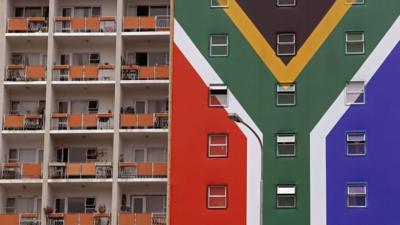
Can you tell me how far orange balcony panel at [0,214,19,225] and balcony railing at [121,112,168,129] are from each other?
328 inches

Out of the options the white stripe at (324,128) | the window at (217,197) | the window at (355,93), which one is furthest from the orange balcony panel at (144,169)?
the window at (355,93)

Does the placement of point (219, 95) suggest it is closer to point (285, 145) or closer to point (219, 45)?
point (219, 45)

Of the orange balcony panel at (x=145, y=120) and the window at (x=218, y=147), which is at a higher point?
the orange balcony panel at (x=145, y=120)

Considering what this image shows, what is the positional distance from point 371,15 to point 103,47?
16862 millimetres

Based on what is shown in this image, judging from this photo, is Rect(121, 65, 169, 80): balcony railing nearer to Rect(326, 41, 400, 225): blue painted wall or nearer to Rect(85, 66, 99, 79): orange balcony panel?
Rect(85, 66, 99, 79): orange balcony panel

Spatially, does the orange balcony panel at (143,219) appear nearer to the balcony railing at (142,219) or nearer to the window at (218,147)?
the balcony railing at (142,219)

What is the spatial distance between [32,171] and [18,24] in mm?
9274

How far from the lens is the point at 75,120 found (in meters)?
69.8

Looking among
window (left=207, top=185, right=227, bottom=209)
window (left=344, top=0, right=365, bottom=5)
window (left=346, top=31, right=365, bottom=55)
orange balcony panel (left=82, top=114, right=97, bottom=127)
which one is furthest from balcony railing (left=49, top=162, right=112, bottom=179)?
window (left=344, top=0, right=365, bottom=5)

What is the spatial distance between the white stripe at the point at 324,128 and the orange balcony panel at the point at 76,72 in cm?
1496

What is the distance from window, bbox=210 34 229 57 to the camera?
67250mm

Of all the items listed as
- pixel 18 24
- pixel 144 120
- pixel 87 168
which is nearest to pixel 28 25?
pixel 18 24

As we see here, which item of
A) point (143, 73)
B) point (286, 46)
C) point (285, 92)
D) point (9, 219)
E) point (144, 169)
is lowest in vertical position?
point (9, 219)

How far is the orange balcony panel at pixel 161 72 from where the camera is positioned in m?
69.8
